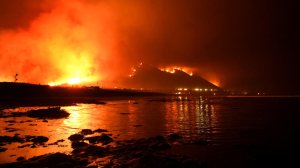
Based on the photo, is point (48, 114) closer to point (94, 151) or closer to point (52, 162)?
point (94, 151)

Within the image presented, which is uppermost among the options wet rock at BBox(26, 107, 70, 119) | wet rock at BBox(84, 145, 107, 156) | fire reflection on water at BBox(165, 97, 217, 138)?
wet rock at BBox(26, 107, 70, 119)

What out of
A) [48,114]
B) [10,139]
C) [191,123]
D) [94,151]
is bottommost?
[191,123]

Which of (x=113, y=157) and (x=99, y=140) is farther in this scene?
(x=99, y=140)

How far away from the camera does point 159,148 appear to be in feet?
76.4

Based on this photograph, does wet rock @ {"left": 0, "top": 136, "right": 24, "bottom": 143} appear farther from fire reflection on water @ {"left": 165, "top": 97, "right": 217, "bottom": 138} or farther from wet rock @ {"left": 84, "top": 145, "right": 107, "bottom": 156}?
fire reflection on water @ {"left": 165, "top": 97, "right": 217, "bottom": 138}

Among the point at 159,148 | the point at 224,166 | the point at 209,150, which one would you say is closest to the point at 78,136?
the point at 159,148

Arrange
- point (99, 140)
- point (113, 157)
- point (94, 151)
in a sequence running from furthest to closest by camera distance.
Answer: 1. point (99, 140)
2. point (94, 151)
3. point (113, 157)

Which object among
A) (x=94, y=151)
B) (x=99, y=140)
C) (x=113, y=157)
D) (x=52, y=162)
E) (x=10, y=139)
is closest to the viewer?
(x=52, y=162)

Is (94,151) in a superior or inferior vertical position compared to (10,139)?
inferior

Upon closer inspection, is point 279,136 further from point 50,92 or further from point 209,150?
point 50,92

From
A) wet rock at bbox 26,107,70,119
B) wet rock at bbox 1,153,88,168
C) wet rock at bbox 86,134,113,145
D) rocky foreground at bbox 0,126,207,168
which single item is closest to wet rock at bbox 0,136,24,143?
rocky foreground at bbox 0,126,207,168

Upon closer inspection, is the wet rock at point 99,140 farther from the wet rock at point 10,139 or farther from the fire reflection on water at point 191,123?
the fire reflection on water at point 191,123

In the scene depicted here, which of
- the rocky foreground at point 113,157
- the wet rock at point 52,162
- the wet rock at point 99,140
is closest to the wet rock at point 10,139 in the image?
the rocky foreground at point 113,157

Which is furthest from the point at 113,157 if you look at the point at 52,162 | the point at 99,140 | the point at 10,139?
the point at 10,139
